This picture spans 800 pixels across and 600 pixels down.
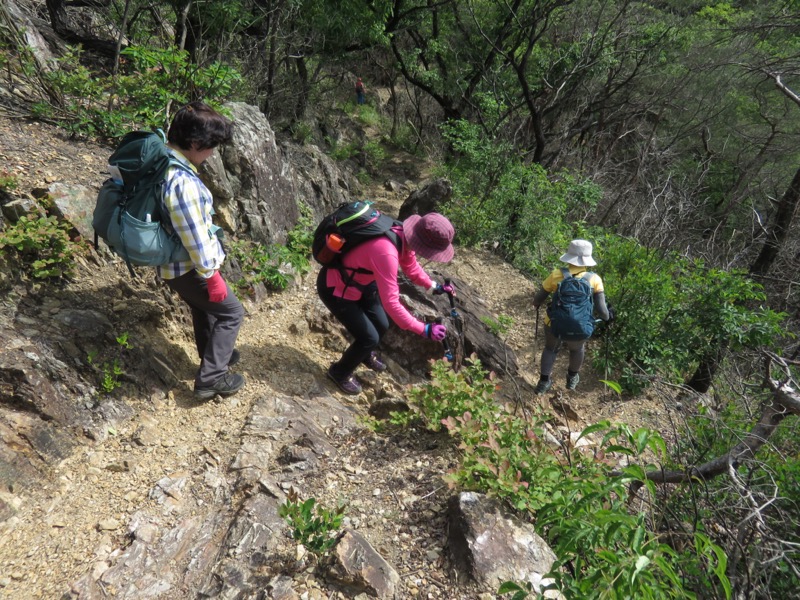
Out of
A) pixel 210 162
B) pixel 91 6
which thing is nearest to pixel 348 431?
pixel 210 162

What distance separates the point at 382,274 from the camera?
326 cm

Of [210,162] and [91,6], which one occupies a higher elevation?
[91,6]

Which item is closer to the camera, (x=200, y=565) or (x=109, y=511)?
(x=200, y=565)

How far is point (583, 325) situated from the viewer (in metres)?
4.44

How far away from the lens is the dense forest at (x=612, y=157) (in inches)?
76.5

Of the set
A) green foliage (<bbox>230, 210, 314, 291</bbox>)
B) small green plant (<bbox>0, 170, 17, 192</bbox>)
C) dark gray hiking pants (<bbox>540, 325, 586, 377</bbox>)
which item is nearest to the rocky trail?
small green plant (<bbox>0, 170, 17, 192</bbox>)

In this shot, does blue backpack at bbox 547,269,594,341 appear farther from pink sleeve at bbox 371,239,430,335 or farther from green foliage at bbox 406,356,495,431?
pink sleeve at bbox 371,239,430,335

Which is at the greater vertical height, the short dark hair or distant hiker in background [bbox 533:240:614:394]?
the short dark hair

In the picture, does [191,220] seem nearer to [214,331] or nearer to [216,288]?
[216,288]

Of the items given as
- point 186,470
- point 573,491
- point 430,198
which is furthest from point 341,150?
point 573,491

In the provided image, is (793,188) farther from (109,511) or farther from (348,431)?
(109,511)

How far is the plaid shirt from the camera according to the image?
2.57 metres

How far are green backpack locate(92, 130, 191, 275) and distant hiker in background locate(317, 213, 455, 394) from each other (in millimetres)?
1293

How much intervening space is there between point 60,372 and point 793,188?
36.1 ft
